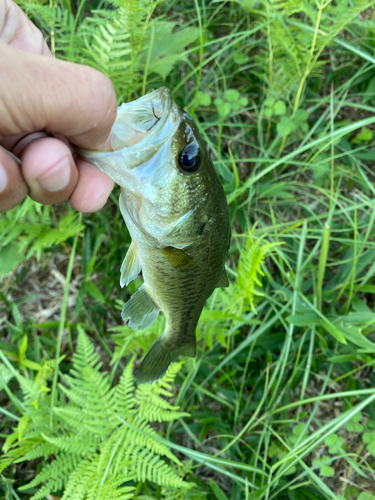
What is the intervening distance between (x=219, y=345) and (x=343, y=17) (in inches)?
104

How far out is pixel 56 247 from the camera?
9.75 ft

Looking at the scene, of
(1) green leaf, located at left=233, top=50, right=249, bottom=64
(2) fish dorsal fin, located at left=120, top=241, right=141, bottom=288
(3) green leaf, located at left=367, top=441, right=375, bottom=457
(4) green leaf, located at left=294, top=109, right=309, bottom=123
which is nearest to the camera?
(2) fish dorsal fin, located at left=120, top=241, right=141, bottom=288

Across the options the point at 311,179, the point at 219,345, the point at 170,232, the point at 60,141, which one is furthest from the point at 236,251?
the point at 60,141

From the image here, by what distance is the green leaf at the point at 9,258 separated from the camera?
2439 millimetres

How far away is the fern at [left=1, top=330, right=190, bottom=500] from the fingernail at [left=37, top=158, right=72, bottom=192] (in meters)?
1.18

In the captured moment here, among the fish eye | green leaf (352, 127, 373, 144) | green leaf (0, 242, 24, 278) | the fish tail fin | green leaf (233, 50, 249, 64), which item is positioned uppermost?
the fish eye

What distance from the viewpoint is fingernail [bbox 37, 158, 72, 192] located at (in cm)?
132

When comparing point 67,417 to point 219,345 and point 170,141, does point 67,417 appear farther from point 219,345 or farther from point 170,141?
point 170,141

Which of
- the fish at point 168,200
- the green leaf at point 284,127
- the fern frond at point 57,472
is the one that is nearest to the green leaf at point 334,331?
the fish at point 168,200

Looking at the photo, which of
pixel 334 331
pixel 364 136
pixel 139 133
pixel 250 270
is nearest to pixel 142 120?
pixel 139 133

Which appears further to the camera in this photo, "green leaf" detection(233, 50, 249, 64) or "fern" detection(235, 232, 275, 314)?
"green leaf" detection(233, 50, 249, 64)

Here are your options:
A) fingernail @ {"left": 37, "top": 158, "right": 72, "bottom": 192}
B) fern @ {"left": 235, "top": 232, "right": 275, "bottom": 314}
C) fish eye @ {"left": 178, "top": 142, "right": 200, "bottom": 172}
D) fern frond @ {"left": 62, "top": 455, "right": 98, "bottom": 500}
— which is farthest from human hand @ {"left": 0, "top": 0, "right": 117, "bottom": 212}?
fern frond @ {"left": 62, "top": 455, "right": 98, "bottom": 500}

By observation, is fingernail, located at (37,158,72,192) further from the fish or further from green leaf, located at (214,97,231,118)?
green leaf, located at (214,97,231,118)

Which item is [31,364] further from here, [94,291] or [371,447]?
[371,447]
